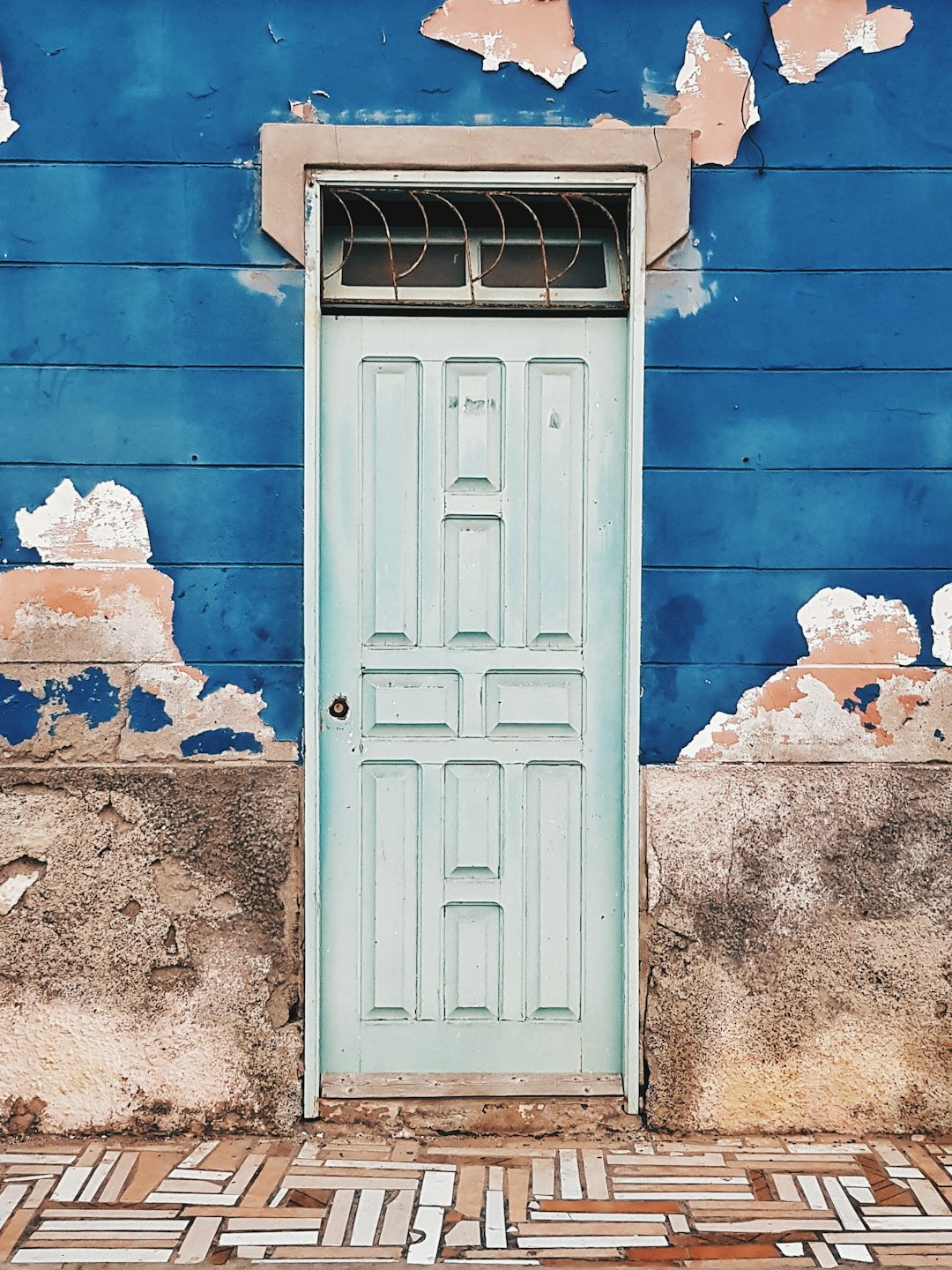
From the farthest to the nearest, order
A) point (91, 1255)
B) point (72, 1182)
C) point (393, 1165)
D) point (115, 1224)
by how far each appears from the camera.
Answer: point (393, 1165) < point (72, 1182) < point (115, 1224) < point (91, 1255)

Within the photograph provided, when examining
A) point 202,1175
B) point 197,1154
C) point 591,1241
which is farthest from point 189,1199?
point 591,1241

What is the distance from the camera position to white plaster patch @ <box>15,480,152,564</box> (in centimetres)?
333

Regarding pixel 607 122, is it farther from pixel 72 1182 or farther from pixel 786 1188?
pixel 72 1182

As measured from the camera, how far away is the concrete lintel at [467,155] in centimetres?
329

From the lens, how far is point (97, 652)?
3340 mm

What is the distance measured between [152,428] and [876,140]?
2351mm

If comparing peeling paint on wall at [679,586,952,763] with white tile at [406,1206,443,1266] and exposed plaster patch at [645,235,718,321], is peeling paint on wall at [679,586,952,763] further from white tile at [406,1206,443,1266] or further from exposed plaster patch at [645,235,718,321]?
white tile at [406,1206,443,1266]

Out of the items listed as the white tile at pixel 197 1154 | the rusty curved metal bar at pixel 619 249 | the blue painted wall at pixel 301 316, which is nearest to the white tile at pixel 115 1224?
the white tile at pixel 197 1154

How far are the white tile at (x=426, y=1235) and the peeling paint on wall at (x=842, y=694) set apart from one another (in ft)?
4.75

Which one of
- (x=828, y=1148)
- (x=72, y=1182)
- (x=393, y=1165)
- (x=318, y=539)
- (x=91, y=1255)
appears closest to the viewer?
(x=91, y=1255)

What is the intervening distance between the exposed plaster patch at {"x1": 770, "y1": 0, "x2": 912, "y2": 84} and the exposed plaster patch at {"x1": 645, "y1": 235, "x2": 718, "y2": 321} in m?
0.60

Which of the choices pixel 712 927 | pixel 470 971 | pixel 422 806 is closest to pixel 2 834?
pixel 422 806

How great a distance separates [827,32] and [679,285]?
875mm

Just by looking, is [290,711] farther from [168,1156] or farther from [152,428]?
[168,1156]
